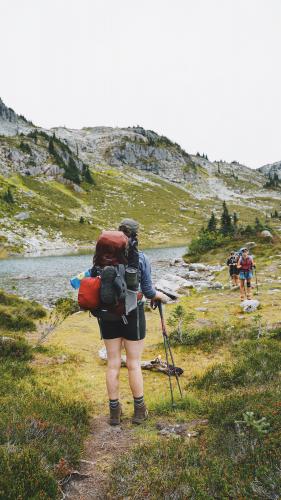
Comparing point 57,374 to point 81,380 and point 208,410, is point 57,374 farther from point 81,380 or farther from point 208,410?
point 208,410

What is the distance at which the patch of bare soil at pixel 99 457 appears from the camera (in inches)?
159

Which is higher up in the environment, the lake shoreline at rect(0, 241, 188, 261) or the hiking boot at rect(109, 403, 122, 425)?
the hiking boot at rect(109, 403, 122, 425)

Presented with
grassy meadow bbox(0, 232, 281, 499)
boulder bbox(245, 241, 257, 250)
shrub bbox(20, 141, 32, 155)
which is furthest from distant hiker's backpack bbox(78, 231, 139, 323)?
shrub bbox(20, 141, 32, 155)

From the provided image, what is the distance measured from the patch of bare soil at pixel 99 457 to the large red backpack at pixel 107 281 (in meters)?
1.92

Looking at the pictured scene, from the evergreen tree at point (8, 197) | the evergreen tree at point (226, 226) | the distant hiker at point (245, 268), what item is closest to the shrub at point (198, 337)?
the distant hiker at point (245, 268)

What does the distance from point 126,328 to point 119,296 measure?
2.52 ft

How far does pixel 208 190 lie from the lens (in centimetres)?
18300

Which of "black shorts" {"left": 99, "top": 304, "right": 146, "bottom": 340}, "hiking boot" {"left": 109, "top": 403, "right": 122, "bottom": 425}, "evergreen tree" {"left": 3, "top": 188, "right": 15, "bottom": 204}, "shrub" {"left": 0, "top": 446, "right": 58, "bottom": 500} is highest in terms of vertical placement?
"evergreen tree" {"left": 3, "top": 188, "right": 15, "bottom": 204}

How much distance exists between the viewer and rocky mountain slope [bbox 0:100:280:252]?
85.5 meters

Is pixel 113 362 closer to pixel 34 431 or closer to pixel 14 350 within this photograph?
pixel 34 431

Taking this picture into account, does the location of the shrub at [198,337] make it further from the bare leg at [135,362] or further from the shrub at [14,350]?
the bare leg at [135,362]

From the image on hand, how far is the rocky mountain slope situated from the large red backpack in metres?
68.4

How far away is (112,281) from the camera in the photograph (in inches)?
204

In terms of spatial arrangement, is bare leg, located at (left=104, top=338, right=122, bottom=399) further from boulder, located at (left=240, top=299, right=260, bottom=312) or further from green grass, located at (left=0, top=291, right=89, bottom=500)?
boulder, located at (left=240, top=299, right=260, bottom=312)
